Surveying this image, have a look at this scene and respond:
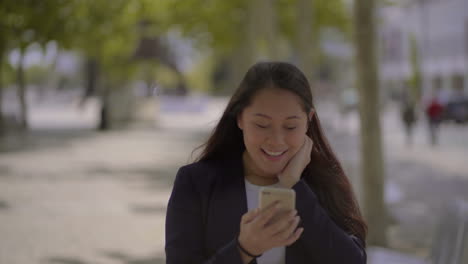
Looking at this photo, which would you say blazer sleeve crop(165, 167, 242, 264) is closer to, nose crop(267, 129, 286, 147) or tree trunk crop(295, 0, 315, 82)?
nose crop(267, 129, 286, 147)

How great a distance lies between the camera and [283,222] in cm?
179

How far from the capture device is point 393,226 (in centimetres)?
1020

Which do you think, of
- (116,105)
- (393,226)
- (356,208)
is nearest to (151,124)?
(116,105)

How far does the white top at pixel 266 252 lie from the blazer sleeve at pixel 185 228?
112 mm

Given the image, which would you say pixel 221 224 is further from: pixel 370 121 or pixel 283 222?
pixel 370 121

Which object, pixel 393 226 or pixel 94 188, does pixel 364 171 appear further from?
pixel 94 188

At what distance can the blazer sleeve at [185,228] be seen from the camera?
2.04m

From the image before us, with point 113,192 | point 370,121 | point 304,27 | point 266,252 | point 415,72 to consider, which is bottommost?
point 415,72

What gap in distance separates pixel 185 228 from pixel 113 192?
947 cm

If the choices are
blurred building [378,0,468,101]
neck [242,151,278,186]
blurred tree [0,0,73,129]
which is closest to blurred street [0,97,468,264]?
neck [242,151,278,186]

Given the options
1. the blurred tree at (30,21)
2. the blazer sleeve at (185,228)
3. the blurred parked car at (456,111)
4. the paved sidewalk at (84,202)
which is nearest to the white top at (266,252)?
the blazer sleeve at (185,228)

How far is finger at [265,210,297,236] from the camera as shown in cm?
179

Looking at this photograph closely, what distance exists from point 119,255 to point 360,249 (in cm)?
511

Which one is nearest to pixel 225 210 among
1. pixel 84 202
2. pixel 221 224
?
pixel 221 224
